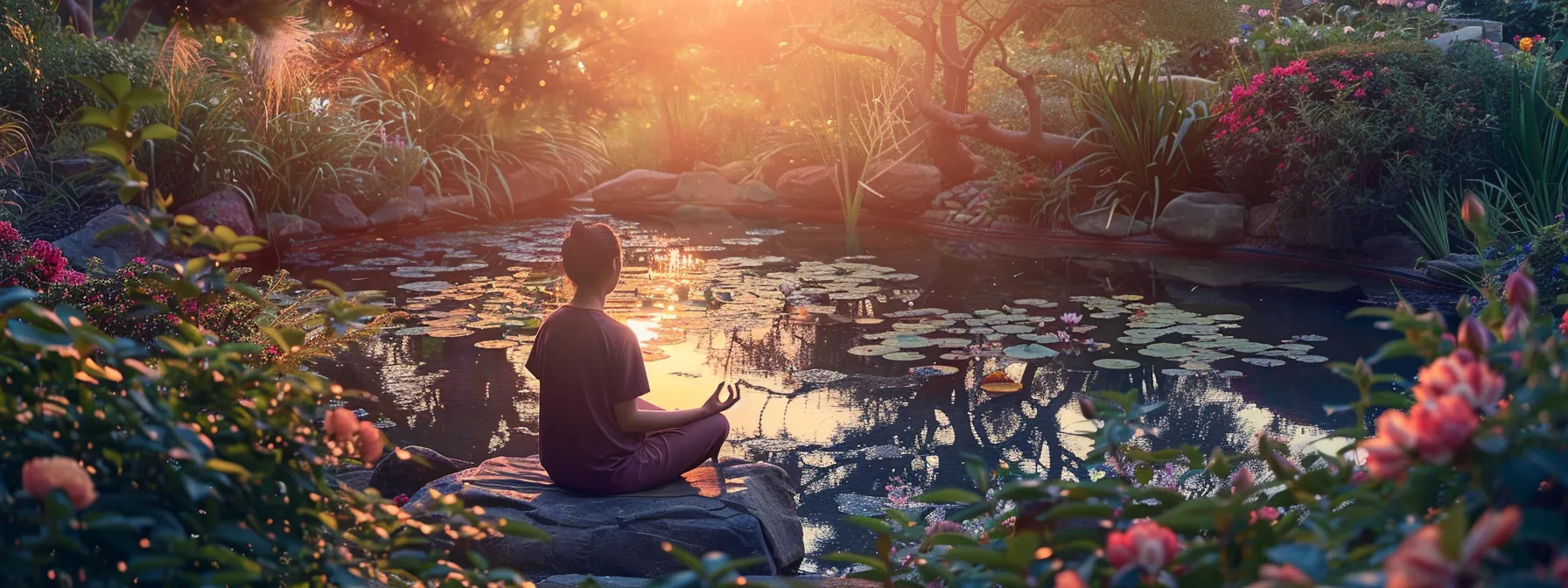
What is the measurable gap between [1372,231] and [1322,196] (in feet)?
2.24

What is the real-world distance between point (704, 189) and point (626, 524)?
1072 cm

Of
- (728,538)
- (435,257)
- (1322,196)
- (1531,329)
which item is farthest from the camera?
(435,257)

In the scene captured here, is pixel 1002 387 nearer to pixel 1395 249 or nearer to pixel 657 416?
pixel 657 416

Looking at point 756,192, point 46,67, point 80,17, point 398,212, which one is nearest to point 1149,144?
point 756,192

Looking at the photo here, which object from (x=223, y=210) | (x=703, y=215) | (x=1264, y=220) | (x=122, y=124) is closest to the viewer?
(x=122, y=124)

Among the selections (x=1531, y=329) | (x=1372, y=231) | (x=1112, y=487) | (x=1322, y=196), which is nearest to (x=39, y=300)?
(x=1112, y=487)

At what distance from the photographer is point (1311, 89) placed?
28.8 ft

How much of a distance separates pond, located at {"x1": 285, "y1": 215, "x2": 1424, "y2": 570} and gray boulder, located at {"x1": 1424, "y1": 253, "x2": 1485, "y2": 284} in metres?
0.35

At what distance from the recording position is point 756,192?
1320cm

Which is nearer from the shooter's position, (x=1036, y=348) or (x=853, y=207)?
(x=1036, y=348)

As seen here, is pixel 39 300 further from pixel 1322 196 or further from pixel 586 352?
pixel 1322 196

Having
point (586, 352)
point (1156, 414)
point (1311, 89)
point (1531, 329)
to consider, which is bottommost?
point (1156, 414)

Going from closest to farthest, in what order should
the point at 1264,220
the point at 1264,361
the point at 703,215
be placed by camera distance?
the point at 1264,361 < the point at 1264,220 < the point at 703,215

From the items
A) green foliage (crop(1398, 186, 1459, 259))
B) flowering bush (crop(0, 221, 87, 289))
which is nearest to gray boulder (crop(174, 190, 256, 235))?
flowering bush (crop(0, 221, 87, 289))
